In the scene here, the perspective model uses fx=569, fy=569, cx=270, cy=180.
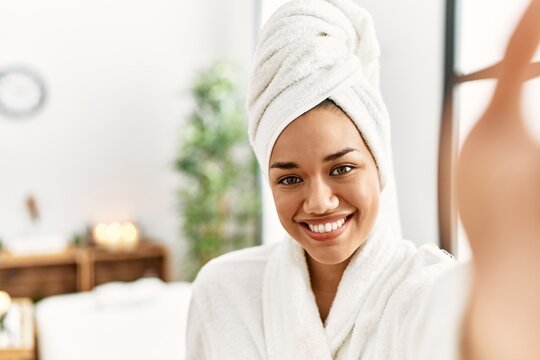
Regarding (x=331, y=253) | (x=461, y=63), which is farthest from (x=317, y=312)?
(x=461, y=63)

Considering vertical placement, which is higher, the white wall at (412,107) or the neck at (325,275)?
the white wall at (412,107)

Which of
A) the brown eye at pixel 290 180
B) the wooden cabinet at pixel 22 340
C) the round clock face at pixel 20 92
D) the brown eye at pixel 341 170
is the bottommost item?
the wooden cabinet at pixel 22 340

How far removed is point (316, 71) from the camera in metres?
0.74

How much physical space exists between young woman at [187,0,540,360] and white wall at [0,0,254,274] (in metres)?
3.73

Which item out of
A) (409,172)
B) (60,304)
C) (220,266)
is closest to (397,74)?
(409,172)

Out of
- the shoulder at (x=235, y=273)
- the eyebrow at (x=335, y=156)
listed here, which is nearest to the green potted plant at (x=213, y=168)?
the shoulder at (x=235, y=273)

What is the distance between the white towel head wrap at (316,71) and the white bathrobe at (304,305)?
0.13 meters

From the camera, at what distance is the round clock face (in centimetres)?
430

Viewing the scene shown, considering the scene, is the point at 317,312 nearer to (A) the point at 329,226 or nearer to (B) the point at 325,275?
(B) the point at 325,275

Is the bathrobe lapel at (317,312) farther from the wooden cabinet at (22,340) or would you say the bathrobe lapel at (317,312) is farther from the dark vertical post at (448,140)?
the wooden cabinet at (22,340)

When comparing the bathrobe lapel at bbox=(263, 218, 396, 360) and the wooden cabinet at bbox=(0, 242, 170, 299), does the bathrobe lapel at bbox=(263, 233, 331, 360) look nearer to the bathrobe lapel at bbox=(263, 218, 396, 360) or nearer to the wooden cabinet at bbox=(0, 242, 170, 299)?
the bathrobe lapel at bbox=(263, 218, 396, 360)

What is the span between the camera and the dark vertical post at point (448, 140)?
1.24 metres

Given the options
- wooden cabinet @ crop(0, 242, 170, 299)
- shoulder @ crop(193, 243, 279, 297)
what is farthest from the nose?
wooden cabinet @ crop(0, 242, 170, 299)

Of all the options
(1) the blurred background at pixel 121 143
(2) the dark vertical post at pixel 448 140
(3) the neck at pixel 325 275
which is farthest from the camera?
(1) the blurred background at pixel 121 143
